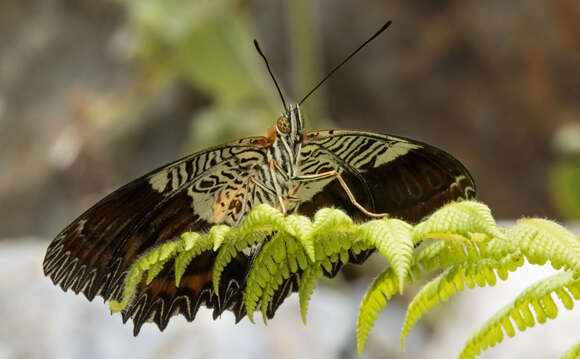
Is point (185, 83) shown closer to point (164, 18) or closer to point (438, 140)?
point (164, 18)

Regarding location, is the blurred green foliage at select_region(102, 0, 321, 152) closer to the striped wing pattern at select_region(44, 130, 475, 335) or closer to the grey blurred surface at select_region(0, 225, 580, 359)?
the grey blurred surface at select_region(0, 225, 580, 359)

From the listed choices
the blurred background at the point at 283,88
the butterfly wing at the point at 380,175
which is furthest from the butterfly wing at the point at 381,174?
the blurred background at the point at 283,88

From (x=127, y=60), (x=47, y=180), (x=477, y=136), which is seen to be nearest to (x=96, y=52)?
(x=127, y=60)

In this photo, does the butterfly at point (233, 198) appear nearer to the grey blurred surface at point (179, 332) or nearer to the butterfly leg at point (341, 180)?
the butterfly leg at point (341, 180)

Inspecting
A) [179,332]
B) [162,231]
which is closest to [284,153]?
[162,231]

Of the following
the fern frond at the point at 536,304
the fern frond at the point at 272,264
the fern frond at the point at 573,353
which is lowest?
the fern frond at the point at 573,353

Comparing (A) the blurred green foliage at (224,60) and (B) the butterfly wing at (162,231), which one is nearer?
(B) the butterfly wing at (162,231)

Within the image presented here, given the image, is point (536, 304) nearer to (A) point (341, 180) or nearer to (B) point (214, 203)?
(A) point (341, 180)
